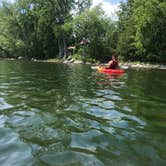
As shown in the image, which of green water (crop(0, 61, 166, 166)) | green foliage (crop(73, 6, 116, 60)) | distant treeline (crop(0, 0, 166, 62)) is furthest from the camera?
green foliage (crop(73, 6, 116, 60))

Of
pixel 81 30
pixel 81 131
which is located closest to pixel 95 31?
pixel 81 30

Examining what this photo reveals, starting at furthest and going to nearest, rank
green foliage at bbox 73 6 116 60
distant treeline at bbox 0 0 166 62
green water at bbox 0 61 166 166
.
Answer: green foliage at bbox 73 6 116 60 < distant treeline at bbox 0 0 166 62 < green water at bbox 0 61 166 166

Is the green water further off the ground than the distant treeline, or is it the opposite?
the distant treeline

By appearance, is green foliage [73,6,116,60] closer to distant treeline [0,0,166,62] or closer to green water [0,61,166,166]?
distant treeline [0,0,166,62]

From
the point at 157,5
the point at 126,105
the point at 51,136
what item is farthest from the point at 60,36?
the point at 51,136

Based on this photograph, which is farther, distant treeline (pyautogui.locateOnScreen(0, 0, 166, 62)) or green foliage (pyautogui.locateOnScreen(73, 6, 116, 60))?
green foliage (pyautogui.locateOnScreen(73, 6, 116, 60))

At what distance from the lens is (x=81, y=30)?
49.8 meters

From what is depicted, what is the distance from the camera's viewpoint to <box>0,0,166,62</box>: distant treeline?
42.1 metres

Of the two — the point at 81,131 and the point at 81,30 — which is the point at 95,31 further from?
the point at 81,131

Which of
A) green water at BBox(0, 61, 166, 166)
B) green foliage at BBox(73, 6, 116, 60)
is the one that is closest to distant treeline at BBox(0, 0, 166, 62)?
green foliage at BBox(73, 6, 116, 60)

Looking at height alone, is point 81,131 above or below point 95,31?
below

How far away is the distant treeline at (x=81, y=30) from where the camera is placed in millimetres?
42072

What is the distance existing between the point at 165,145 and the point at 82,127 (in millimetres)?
2218

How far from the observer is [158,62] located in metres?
42.0
